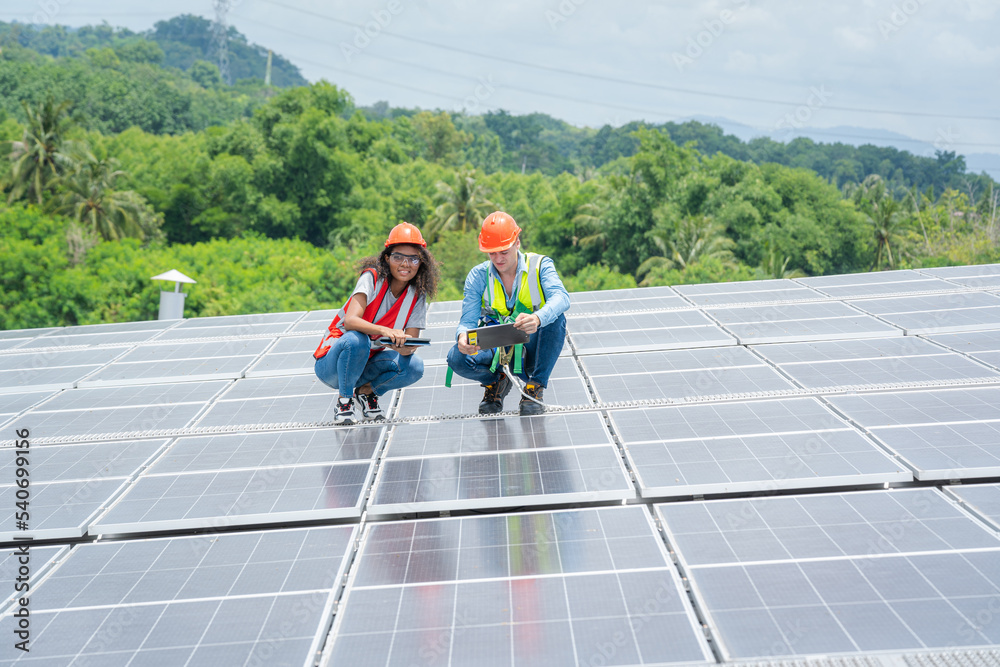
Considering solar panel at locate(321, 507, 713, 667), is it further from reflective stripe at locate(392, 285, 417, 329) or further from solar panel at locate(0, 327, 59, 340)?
solar panel at locate(0, 327, 59, 340)

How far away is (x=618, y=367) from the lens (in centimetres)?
720

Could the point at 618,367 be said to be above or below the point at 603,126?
below

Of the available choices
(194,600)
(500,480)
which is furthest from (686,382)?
(194,600)

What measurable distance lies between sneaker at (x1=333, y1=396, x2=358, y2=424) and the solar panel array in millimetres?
141

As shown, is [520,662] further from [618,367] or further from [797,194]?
[797,194]

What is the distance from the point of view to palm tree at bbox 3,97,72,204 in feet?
139

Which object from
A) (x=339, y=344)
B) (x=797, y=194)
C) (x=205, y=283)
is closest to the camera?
(x=339, y=344)

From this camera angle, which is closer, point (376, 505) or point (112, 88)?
point (376, 505)

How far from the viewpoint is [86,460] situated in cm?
564

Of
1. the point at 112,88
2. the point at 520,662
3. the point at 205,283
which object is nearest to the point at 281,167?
the point at 205,283

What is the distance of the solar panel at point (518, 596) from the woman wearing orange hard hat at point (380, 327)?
195cm

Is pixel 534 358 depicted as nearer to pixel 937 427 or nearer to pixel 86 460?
pixel 937 427

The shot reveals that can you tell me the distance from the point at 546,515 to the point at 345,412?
7.93 ft

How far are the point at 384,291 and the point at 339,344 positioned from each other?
1.93 ft
